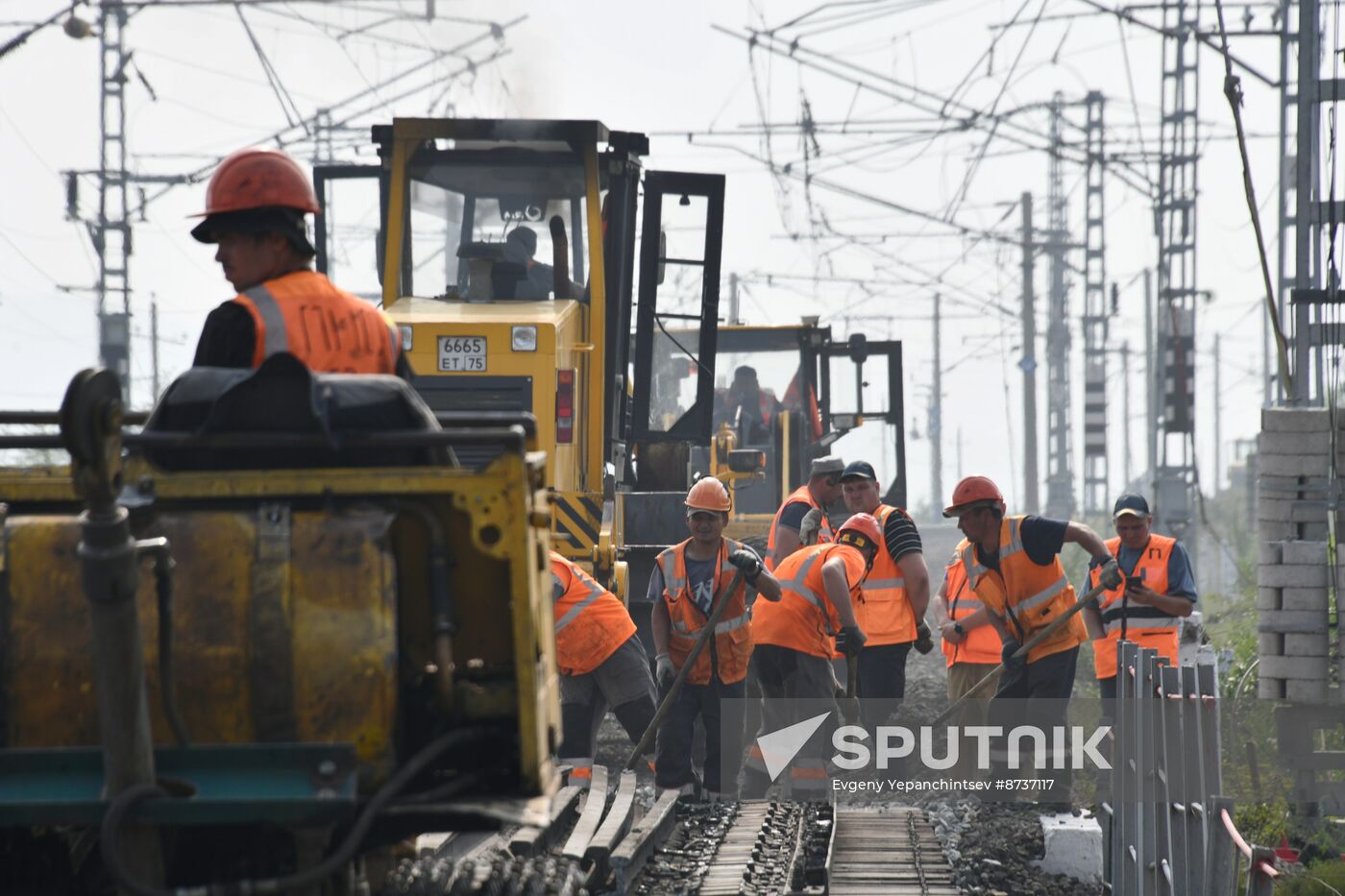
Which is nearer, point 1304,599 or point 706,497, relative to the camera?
point 706,497

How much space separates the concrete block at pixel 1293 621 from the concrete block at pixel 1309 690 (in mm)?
89

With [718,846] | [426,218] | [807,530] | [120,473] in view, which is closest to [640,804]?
[718,846]

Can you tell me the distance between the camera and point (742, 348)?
1986 cm

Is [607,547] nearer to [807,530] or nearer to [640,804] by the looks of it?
[807,530]

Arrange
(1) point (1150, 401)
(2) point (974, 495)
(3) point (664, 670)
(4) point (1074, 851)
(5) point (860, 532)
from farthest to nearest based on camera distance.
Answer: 1. (1) point (1150, 401)
2. (5) point (860, 532)
3. (3) point (664, 670)
4. (2) point (974, 495)
5. (4) point (1074, 851)

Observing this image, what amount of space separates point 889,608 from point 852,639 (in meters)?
0.69

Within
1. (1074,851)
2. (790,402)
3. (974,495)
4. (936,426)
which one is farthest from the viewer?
(936,426)

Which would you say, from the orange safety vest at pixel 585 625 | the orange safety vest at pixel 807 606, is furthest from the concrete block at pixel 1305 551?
the orange safety vest at pixel 585 625

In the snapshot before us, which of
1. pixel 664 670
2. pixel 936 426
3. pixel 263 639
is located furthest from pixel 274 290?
pixel 936 426

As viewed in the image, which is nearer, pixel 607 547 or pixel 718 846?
pixel 718 846

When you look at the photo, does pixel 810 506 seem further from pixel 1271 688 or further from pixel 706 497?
pixel 1271 688

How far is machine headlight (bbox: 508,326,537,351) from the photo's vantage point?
433 inches

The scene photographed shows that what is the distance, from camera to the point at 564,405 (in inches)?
448

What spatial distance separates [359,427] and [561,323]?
257 inches
